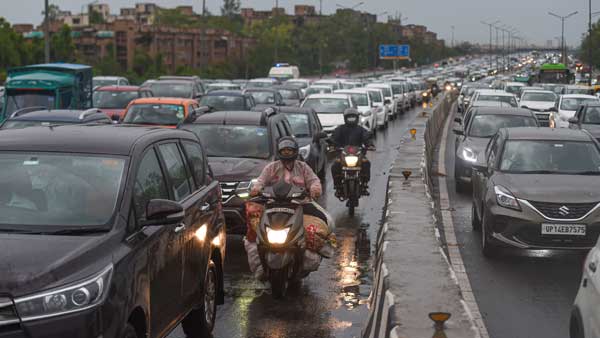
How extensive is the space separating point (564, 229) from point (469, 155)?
25.5ft

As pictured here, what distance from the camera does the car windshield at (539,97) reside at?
41.8 metres

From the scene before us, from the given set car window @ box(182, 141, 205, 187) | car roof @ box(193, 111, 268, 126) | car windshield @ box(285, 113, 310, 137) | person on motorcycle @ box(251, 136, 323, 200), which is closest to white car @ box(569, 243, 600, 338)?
car window @ box(182, 141, 205, 187)

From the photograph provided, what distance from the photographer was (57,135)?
7359mm

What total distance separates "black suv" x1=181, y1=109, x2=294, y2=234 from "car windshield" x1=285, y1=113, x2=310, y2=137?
6.60 meters

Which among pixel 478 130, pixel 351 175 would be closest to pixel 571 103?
pixel 478 130

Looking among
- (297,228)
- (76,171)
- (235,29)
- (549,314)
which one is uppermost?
(235,29)

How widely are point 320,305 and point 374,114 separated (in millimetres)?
29531

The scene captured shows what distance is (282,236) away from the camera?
32.7ft

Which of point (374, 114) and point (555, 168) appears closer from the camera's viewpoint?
point (555, 168)

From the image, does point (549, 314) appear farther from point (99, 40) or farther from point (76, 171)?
A: point (99, 40)

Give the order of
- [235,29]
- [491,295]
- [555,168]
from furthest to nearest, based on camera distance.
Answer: [235,29] → [555,168] → [491,295]

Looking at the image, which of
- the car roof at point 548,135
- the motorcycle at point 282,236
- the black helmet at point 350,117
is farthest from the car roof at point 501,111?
the motorcycle at point 282,236

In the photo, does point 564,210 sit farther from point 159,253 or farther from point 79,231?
point 79,231

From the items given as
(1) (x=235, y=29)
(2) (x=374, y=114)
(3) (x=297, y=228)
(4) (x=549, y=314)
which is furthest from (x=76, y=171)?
(1) (x=235, y=29)
